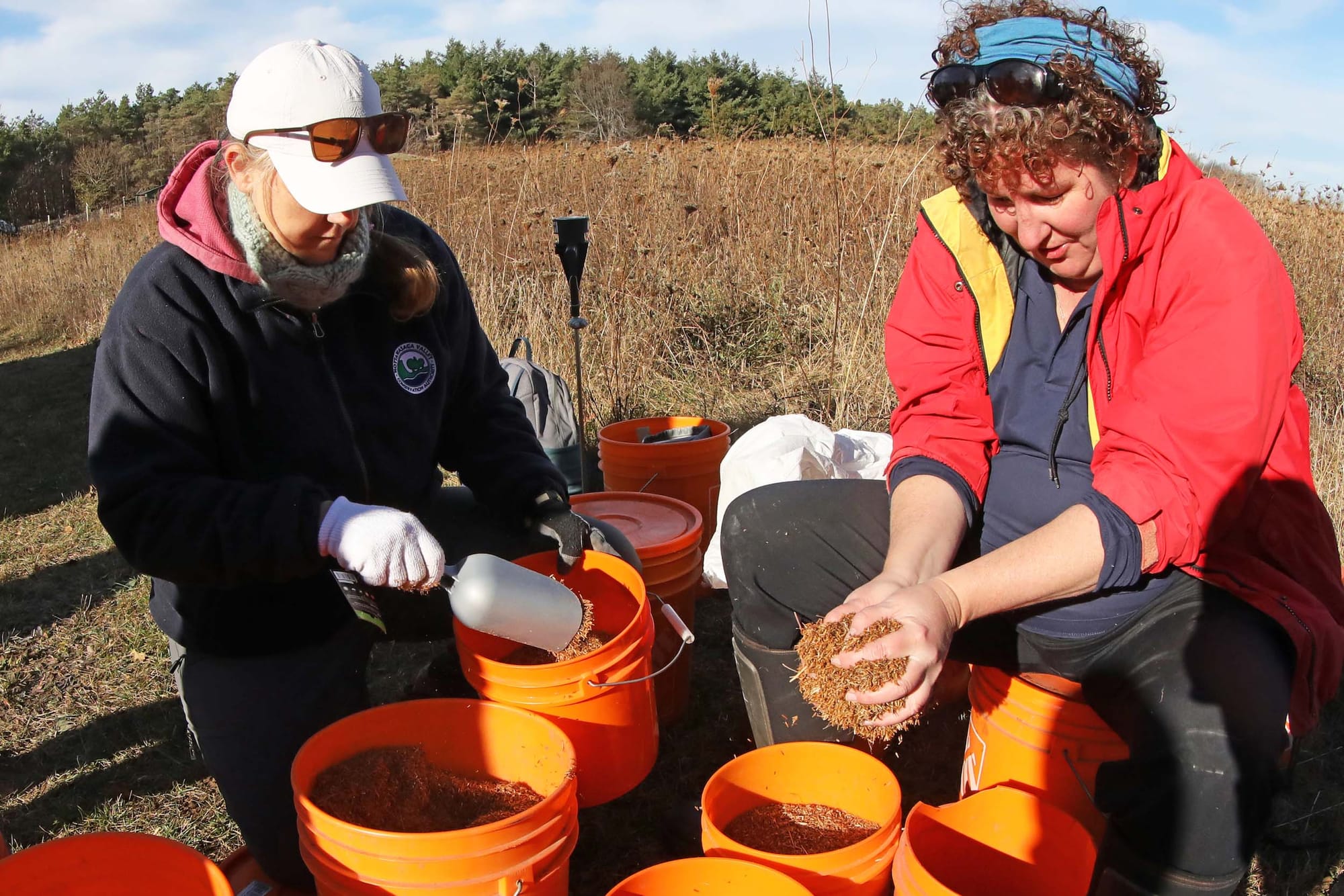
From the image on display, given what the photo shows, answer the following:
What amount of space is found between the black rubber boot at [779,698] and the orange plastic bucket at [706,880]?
49 cm

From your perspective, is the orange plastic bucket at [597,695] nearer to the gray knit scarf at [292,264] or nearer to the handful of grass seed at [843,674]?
the handful of grass seed at [843,674]

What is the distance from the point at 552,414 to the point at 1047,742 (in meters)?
2.19

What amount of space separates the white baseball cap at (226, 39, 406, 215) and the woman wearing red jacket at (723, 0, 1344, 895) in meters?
1.09

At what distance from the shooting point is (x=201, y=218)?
1840 millimetres

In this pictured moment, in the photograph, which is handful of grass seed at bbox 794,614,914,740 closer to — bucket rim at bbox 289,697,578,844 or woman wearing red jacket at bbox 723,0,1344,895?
woman wearing red jacket at bbox 723,0,1344,895

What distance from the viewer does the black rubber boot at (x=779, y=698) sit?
6.17 feet

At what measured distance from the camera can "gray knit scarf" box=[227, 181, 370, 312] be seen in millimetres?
1820

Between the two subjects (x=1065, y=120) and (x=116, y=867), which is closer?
(x=116, y=867)

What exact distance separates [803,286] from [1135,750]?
4.39 m

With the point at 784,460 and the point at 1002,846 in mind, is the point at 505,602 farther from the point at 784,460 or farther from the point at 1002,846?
the point at 784,460

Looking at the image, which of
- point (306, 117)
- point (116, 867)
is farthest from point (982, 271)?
point (116, 867)

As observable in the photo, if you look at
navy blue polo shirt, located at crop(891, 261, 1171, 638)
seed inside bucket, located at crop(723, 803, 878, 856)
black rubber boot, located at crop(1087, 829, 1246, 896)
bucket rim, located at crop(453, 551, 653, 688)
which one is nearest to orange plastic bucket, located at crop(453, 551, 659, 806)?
bucket rim, located at crop(453, 551, 653, 688)

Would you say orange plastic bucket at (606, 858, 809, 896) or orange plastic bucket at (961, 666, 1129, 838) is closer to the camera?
orange plastic bucket at (606, 858, 809, 896)

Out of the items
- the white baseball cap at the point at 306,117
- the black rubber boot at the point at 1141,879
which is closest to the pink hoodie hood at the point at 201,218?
the white baseball cap at the point at 306,117
